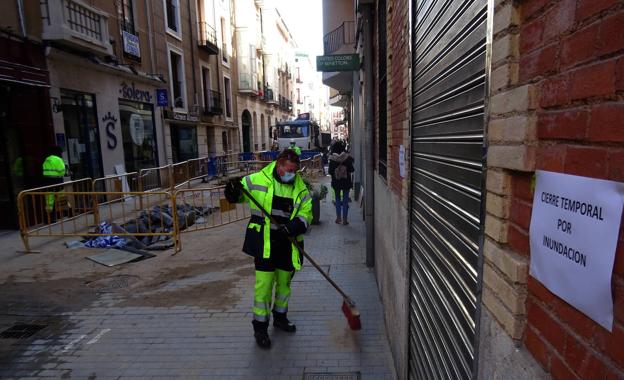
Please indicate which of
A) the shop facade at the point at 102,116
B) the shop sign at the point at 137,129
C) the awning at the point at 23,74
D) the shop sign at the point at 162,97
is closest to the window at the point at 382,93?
the awning at the point at 23,74

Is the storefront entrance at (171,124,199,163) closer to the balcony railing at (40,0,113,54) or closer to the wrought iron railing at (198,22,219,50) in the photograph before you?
the wrought iron railing at (198,22,219,50)

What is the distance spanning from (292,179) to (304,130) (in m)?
21.8

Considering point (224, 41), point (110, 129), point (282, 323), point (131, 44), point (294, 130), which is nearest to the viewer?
point (282, 323)

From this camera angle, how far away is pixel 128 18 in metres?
14.0

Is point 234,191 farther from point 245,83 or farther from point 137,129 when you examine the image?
point 245,83

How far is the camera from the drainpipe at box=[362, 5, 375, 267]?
232 inches

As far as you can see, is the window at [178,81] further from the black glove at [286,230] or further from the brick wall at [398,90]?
the black glove at [286,230]

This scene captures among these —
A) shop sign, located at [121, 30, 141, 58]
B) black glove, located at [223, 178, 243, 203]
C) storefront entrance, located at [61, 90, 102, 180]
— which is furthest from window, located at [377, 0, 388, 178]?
shop sign, located at [121, 30, 141, 58]

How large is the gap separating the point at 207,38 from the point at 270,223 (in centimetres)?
2060

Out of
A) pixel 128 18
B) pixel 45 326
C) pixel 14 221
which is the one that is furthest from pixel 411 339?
pixel 128 18

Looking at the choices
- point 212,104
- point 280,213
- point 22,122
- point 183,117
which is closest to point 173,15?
point 183,117

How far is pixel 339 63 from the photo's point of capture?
711 cm

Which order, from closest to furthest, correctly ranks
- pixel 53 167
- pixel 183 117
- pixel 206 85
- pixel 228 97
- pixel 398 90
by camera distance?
pixel 398 90 < pixel 53 167 < pixel 183 117 < pixel 206 85 < pixel 228 97

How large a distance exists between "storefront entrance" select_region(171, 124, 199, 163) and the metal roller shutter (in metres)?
16.8
